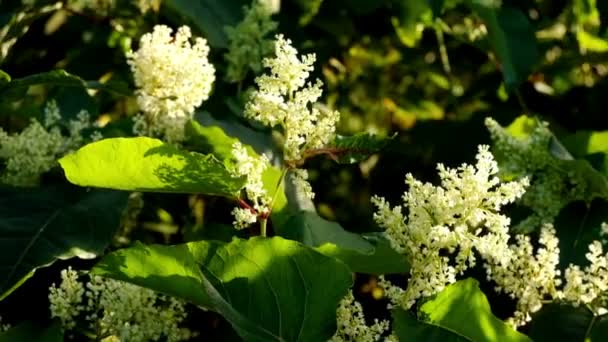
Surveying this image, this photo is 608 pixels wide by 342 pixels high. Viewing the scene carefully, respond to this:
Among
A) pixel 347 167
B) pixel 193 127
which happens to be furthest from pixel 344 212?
pixel 193 127

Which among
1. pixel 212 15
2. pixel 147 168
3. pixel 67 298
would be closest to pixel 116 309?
pixel 67 298

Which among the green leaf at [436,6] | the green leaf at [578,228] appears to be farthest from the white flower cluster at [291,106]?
the green leaf at [436,6]

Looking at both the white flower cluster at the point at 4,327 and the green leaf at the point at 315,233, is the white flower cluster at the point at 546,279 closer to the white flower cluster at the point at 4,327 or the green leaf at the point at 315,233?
the green leaf at the point at 315,233

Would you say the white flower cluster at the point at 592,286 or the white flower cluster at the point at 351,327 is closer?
the white flower cluster at the point at 351,327

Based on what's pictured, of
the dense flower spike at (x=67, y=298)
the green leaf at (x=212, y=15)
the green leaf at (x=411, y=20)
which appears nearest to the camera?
the dense flower spike at (x=67, y=298)

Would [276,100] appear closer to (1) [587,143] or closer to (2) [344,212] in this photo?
(1) [587,143]

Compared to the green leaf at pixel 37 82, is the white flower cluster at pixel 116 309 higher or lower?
lower

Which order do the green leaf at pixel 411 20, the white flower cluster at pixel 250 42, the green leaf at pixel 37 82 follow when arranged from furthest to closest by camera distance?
1. the green leaf at pixel 411 20
2. the white flower cluster at pixel 250 42
3. the green leaf at pixel 37 82

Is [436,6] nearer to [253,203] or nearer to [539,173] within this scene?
[539,173]
